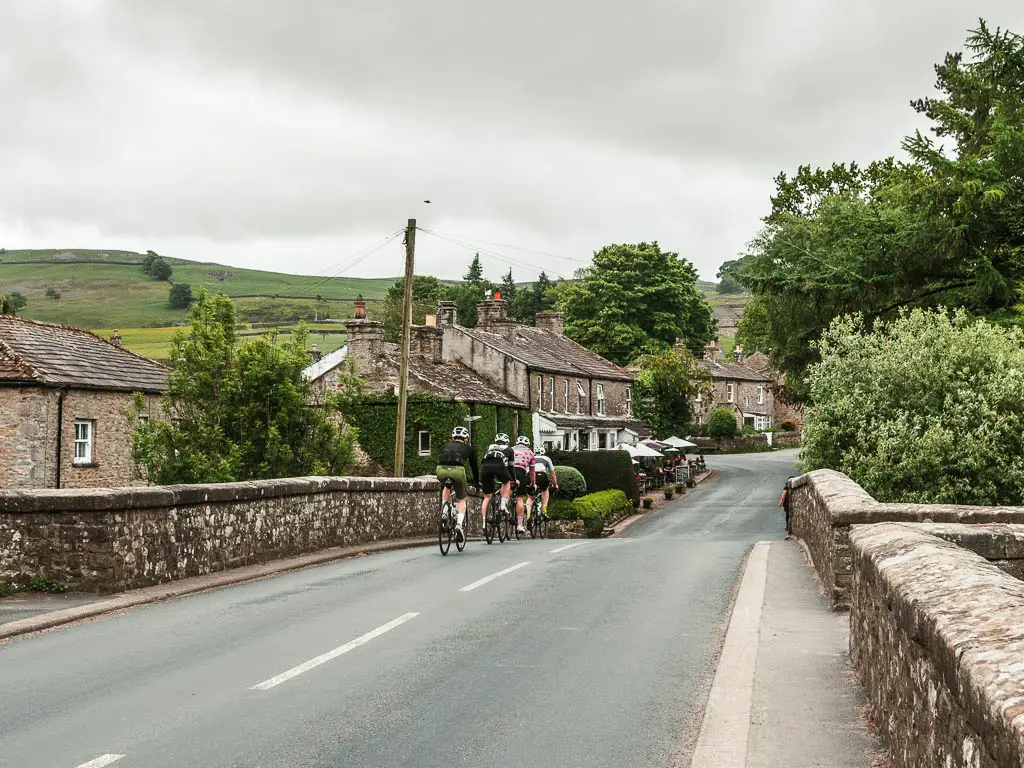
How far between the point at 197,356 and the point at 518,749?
2162cm

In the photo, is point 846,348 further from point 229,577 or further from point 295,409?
point 229,577

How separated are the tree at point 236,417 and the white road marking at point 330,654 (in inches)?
589

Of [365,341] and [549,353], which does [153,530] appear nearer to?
[365,341]

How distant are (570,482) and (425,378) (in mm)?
9025

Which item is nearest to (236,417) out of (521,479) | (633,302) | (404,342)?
(404,342)

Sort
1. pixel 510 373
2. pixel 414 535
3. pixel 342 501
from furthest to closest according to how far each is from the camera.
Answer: pixel 510 373 → pixel 414 535 → pixel 342 501

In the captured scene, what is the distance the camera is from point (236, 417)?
1010 inches

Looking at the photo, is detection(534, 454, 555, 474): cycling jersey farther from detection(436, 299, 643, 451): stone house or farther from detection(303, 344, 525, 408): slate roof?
detection(436, 299, 643, 451): stone house

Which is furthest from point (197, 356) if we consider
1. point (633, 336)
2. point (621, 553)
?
point (633, 336)

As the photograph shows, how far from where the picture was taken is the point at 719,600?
12031mm

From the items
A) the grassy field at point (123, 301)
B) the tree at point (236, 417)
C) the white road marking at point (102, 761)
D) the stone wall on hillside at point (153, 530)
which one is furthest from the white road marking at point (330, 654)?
the grassy field at point (123, 301)

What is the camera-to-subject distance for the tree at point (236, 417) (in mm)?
25406

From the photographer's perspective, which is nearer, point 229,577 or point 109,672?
point 109,672

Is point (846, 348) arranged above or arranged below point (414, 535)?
above
